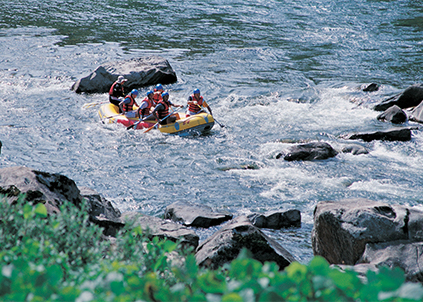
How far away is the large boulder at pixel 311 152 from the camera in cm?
1016

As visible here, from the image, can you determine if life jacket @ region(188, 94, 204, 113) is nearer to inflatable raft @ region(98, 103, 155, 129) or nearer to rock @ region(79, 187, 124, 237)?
inflatable raft @ region(98, 103, 155, 129)

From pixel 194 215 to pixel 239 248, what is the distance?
2757 millimetres

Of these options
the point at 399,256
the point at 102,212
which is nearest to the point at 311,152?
the point at 102,212

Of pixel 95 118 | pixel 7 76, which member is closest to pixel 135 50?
pixel 7 76

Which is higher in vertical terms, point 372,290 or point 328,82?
point 372,290

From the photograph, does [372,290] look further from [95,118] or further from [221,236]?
[95,118]

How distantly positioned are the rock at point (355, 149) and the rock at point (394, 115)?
2250 mm

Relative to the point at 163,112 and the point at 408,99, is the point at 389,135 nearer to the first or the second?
the point at 408,99

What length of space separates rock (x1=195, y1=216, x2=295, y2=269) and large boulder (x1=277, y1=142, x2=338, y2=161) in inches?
218

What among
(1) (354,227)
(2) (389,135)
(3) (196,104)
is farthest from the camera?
(3) (196,104)

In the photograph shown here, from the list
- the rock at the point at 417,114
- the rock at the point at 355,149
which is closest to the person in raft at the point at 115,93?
the rock at the point at 355,149

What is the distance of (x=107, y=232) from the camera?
5.21 m

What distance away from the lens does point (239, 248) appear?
4.66 meters

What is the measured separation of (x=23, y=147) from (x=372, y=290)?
10826 millimetres
